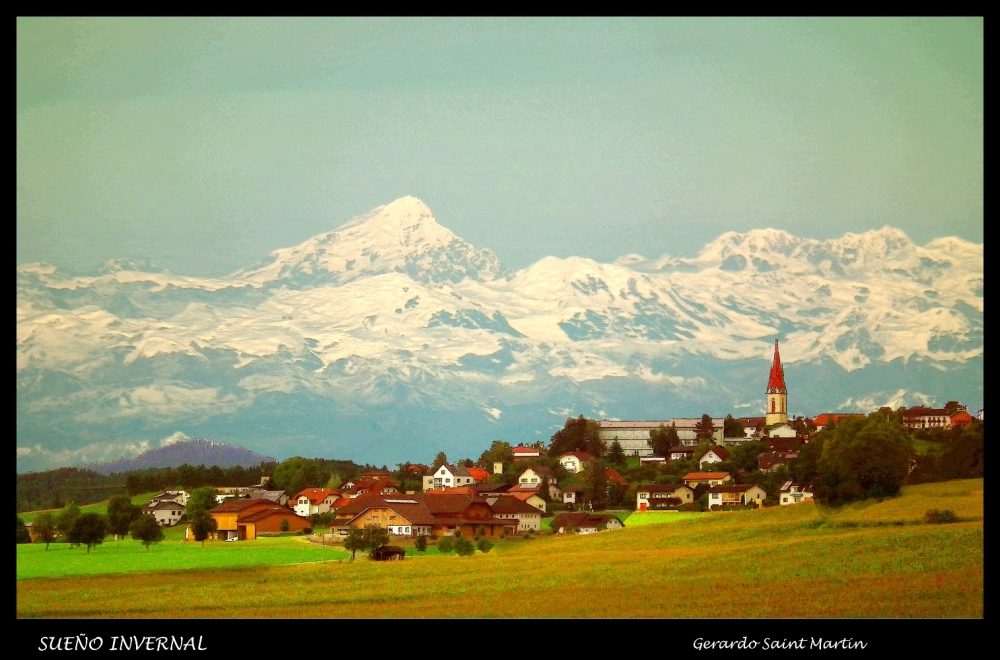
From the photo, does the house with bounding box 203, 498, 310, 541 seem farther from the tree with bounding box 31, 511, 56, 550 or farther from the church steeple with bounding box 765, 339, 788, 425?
the church steeple with bounding box 765, 339, 788, 425

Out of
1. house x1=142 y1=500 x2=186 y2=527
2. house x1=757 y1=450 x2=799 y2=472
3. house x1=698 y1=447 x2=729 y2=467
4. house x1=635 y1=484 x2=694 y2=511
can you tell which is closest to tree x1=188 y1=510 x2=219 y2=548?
house x1=142 y1=500 x2=186 y2=527

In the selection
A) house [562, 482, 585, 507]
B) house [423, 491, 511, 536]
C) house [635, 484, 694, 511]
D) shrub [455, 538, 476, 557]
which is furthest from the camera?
house [562, 482, 585, 507]

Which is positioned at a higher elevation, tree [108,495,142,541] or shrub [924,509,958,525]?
shrub [924,509,958,525]

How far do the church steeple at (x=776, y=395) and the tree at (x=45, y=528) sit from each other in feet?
187

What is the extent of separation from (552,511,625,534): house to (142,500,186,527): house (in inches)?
679

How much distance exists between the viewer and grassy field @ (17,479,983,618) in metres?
35.4

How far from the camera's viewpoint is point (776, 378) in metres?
99.2

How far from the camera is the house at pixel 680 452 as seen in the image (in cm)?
8925

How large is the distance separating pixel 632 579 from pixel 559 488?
32.2 meters

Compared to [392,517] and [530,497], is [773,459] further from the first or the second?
[392,517]

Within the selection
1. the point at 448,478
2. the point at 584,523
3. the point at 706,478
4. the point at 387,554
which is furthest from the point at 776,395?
the point at 387,554
